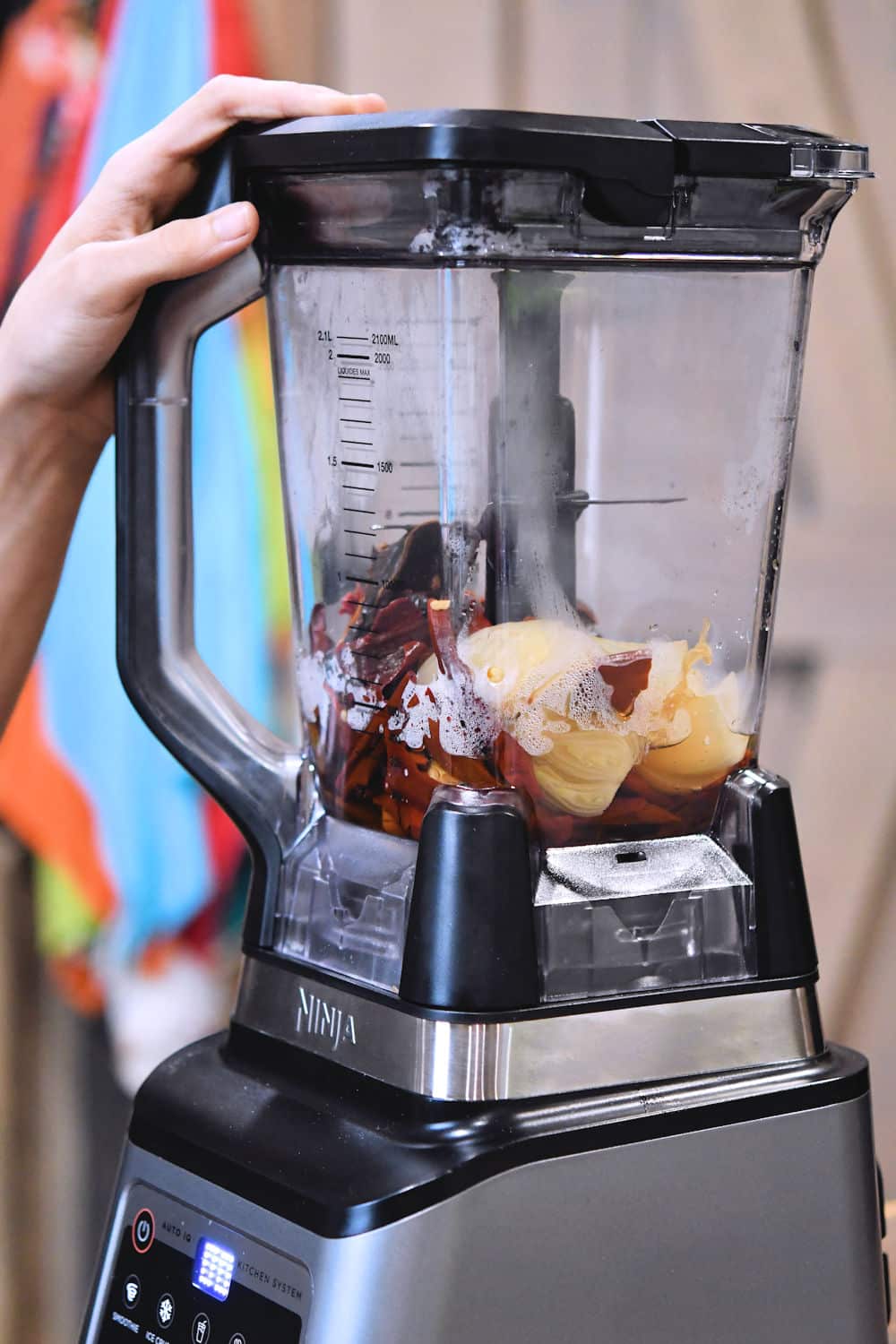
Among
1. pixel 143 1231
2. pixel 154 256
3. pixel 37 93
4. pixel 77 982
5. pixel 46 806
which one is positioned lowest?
pixel 77 982

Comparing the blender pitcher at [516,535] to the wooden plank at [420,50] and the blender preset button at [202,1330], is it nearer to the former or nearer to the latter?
the blender preset button at [202,1330]

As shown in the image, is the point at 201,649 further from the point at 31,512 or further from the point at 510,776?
the point at 510,776

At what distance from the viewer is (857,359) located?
181 cm

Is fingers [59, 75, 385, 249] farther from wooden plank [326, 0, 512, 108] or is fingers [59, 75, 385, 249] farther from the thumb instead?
wooden plank [326, 0, 512, 108]

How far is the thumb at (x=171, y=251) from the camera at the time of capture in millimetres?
711

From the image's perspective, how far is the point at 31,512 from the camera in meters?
0.94

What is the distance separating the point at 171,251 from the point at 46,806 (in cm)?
100

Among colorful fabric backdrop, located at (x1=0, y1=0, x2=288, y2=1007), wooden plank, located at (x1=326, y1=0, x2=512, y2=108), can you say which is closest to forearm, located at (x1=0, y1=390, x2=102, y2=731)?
colorful fabric backdrop, located at (x1=0, y1=0, x2=288, y2=1007)

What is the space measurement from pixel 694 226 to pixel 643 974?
0.35m

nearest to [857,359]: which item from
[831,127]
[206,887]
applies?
[831,127]

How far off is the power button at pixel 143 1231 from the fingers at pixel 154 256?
1.49 feet

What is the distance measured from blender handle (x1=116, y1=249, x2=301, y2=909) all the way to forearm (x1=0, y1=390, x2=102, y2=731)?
→ 0.15m

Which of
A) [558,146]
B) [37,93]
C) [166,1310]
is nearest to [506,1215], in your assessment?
[166,1310]

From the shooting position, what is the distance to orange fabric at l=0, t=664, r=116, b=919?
→ 1.60 metres
